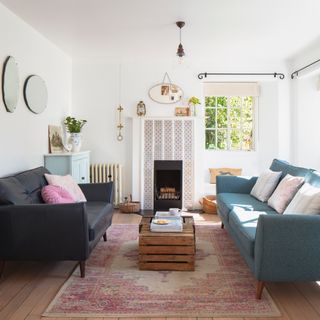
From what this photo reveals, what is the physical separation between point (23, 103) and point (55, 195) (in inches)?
49.9

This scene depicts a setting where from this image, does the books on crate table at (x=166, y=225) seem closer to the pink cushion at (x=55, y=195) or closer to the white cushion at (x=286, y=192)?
the pink cushion at (x=55, y=195)

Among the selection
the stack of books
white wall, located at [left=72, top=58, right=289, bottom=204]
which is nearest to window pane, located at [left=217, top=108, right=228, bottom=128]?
white wall, located at [left=72, top=58, right=289, bottom=204]

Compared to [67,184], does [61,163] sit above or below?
above

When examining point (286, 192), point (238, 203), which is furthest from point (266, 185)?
point (286, 192)

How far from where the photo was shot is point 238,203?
3.82 m

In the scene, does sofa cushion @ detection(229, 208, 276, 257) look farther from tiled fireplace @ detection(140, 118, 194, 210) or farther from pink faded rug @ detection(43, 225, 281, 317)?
tiled fireplace @ detection(140, 118, 194, 210)

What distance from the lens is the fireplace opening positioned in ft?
17.7

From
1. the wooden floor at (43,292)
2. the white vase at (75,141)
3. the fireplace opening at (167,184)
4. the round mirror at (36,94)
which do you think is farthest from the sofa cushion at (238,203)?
the round mirror at (36,94)

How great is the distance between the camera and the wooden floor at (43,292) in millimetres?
2312

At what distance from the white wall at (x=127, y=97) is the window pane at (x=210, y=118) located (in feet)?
1.88

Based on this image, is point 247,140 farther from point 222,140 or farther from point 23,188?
point 23,188

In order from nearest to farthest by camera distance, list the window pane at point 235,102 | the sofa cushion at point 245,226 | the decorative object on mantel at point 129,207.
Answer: the sofa cushion at point 245,226 < the decorative object on mantel at point 129,207 < the window pane at point 235,102

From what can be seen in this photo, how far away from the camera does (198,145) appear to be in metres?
5.59

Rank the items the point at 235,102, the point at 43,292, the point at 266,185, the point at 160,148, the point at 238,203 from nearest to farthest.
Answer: the point at 43,292 → the point at 238,203 → the point at 266,185 → the point at 160,148 → the point at 235,102
